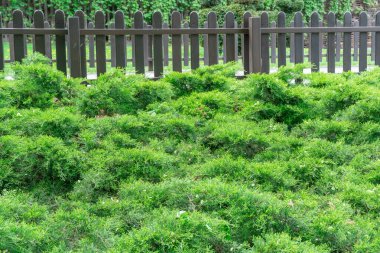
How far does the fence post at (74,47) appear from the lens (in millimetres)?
7900

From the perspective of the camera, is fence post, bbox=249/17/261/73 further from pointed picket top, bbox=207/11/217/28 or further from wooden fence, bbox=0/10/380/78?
pointed picket top, bbox=207/11/217/28

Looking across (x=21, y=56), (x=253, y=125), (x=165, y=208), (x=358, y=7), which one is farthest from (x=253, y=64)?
(x=358, y=7)

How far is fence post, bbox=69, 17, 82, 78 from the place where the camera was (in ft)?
25.9

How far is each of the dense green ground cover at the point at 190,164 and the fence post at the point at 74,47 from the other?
2195mm

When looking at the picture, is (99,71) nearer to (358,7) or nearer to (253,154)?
(253,154)

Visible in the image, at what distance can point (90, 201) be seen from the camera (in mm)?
3920

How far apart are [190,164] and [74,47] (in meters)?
3.97

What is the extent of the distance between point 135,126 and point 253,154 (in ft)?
3.25

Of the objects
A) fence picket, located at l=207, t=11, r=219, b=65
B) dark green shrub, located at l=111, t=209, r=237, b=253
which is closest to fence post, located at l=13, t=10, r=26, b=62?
fence picket, located at l=207, t=11, r=219, b=65

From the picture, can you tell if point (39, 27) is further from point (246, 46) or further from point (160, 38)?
point (246, 46)

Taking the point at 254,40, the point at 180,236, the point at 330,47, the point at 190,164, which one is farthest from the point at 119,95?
the point at 330,47

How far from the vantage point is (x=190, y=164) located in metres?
4.58

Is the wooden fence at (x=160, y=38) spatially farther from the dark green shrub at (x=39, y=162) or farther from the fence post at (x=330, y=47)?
the dark green shrub at (x=39, y=162)

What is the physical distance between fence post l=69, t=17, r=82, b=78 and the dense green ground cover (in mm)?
2195
